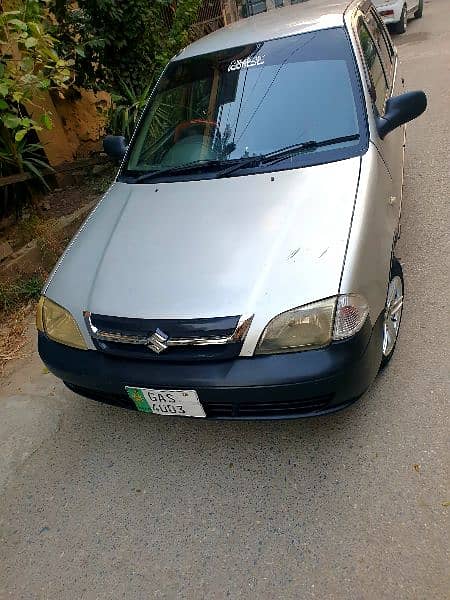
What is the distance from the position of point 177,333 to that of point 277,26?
2409mm

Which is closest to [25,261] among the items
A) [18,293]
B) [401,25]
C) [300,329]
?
[18,293]

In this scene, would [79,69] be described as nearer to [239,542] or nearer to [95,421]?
[95,421]

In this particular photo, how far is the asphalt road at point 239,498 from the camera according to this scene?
1.78 m

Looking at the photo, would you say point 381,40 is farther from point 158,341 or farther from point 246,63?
point 158,341

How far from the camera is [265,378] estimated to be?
183cm

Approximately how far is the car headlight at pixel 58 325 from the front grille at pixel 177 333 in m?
0.17

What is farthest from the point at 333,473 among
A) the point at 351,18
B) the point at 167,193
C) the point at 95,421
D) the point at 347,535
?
the point at 351,18

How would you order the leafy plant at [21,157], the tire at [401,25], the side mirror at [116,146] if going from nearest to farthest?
the side mirror at [116,146]
the leafy plant at [21,157]
the tire at [401,25]

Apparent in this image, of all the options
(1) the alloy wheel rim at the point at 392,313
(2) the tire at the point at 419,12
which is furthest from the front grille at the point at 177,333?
(2) the tire at the point at 419,12

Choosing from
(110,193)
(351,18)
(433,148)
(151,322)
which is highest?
(351,18)

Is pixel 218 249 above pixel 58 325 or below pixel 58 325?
above

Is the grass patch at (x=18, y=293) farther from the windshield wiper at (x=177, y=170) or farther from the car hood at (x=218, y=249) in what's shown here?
the windshield wiper at (x=177, y=170)

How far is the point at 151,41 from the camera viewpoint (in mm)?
5523

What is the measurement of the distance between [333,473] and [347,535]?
28 cm
